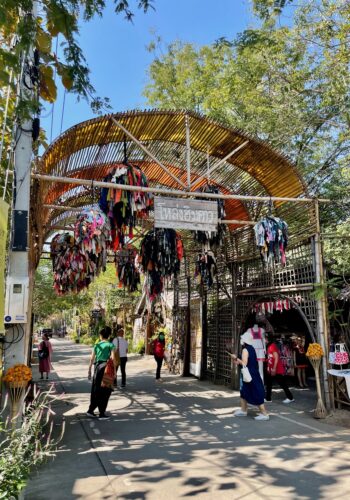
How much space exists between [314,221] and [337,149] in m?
4.97

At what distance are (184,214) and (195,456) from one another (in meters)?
3.32

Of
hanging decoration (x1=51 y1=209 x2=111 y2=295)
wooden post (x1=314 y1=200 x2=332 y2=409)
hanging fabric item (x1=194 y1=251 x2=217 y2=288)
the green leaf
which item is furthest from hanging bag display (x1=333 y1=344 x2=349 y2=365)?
the green leaf

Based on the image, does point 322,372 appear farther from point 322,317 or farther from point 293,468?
point 293,468

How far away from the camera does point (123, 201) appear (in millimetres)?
6402

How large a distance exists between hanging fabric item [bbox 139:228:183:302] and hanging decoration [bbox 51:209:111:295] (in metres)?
1.19

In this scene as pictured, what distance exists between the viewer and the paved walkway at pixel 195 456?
13.5ft

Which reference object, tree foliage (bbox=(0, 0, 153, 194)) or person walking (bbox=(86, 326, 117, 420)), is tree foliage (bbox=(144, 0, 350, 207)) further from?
person walking (bbox=(86, 326, 117, 420))

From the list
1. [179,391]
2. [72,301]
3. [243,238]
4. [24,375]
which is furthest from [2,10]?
[72,301]

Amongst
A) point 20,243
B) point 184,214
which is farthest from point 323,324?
point 20,243

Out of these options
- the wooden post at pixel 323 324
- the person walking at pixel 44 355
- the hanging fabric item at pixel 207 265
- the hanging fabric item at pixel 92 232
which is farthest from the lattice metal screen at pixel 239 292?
the person walking at pixel 44 355

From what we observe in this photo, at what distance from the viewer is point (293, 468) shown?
4637mm

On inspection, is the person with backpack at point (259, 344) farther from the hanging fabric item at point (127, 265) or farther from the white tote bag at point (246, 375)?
the hanging fabric item at point (127, 265)

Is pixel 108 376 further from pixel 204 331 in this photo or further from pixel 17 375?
pixel 204 331

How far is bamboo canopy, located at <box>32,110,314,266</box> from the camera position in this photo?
22.5 ft
